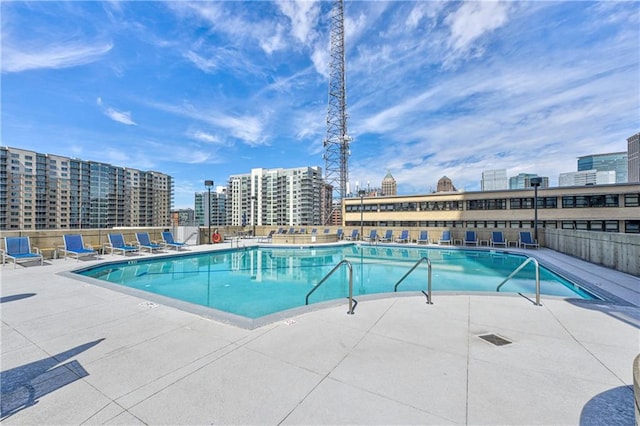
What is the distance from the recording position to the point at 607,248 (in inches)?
352

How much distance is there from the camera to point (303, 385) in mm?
2352

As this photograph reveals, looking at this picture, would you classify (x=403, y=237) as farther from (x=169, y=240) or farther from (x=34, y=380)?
(x=34, y=380)

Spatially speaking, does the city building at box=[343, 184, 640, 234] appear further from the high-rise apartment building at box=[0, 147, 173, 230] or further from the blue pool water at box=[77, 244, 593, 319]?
the high-rise apartment building at box=[0, 147, 173, 230]

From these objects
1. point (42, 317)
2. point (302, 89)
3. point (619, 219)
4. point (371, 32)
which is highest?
point (371, 32)

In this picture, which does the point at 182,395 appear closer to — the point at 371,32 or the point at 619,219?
the point at 371,32

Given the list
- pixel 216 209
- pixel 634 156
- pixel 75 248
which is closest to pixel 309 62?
pixel 75 248

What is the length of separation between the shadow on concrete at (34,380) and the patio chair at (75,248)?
33.3 feet

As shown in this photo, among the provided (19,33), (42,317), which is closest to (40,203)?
(19,33)

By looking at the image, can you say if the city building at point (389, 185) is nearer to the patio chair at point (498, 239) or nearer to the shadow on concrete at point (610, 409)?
the patio chair at point (498, 239)

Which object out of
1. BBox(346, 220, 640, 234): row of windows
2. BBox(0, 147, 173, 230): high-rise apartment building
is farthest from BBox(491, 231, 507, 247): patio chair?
BBox(0, 147, 173, 230): high-rise apartment building

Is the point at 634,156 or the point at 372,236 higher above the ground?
the point at 634,156

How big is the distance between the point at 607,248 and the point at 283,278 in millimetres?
11480

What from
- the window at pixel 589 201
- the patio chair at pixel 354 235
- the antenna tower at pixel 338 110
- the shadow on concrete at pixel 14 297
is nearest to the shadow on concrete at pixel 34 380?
the shadow on concrete at pixel 14 297

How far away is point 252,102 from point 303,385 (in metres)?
27.6
